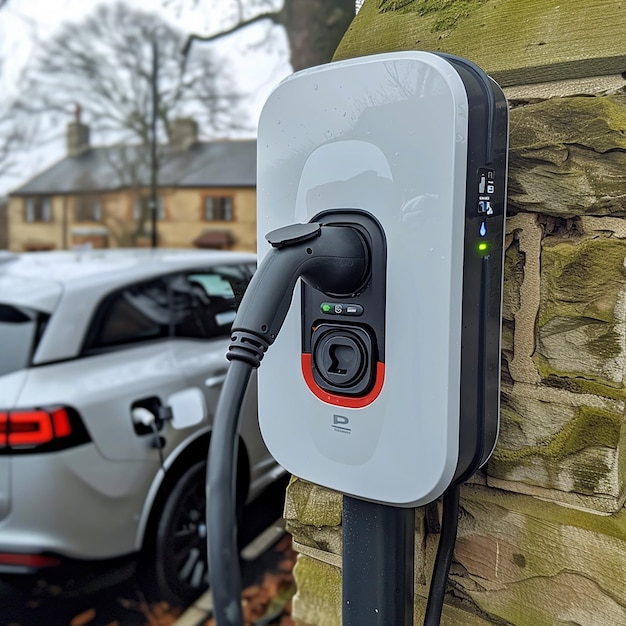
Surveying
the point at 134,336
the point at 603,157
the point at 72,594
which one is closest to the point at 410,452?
the point at 603,157

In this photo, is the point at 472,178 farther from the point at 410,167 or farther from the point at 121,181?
the point at 121,181

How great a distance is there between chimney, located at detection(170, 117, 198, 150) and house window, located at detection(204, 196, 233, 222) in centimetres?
124

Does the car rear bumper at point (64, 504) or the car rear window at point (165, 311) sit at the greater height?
the car rear window at point (165, 311)

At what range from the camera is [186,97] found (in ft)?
35.7

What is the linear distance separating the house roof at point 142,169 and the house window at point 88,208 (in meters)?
0.19

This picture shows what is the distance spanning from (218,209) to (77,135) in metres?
3.08

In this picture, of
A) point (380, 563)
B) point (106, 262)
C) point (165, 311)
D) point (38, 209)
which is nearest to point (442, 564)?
point (380, 563)

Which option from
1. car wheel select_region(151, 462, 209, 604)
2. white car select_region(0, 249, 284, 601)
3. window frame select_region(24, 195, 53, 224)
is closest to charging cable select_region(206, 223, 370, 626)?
white car select_region(0, 249, 284, 601)

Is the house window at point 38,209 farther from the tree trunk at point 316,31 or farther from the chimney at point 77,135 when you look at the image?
the tree trunk at point 316,31

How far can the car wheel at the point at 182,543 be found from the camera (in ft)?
8.46

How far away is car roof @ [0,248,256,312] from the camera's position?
2535mm

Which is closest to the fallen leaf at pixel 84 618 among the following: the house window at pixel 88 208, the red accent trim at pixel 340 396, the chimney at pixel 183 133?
the red accent trim at pixel 340 396

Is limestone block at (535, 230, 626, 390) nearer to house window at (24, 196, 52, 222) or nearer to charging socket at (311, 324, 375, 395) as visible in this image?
charging socket at (311, 324, 375, 395)

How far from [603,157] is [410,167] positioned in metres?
0.25
